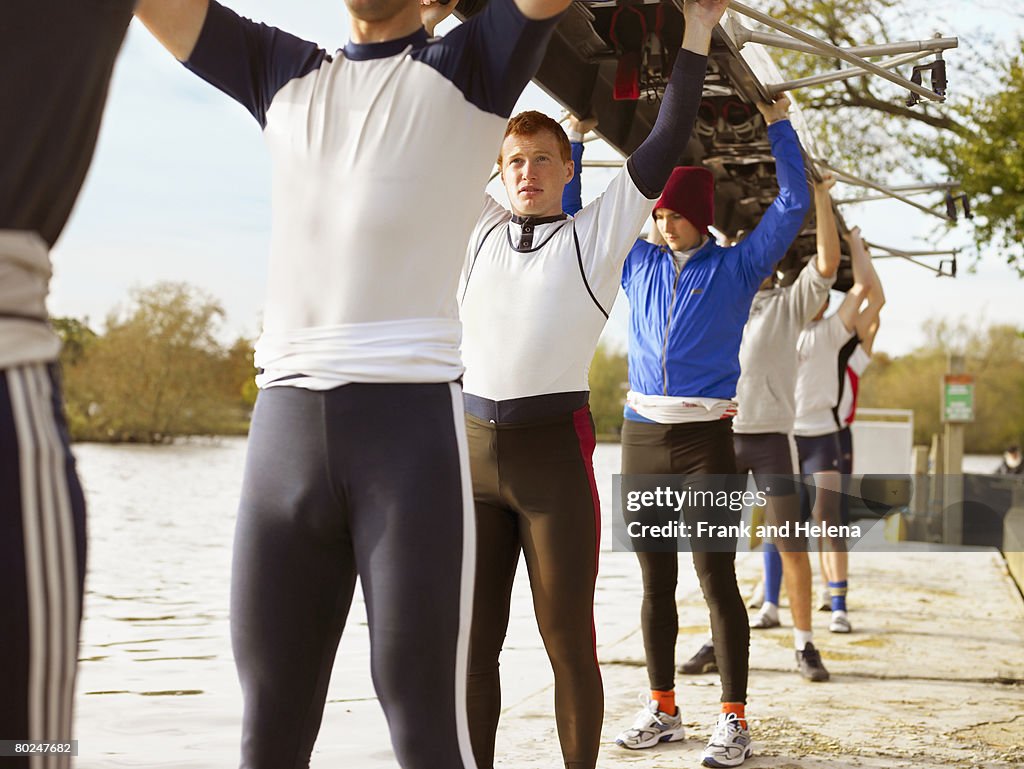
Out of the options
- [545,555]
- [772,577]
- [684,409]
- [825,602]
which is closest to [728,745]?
[684,409]

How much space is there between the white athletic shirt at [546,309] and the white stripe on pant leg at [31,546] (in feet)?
5.74

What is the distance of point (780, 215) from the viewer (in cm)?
371

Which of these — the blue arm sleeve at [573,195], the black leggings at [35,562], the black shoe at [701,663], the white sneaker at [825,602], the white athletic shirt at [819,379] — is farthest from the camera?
the white sneaker at [825,602]

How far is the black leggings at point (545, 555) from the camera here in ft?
8.97

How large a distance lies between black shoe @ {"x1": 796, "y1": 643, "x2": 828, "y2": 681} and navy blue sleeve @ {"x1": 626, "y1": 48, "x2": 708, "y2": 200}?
309cm

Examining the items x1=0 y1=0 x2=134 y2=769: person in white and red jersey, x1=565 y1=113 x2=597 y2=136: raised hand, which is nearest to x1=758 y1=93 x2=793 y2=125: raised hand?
x1=565 y1=113 x2=597 y2=136: raised hand

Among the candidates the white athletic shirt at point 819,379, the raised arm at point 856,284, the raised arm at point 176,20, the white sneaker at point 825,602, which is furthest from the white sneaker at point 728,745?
the white sneaker at point 825,602

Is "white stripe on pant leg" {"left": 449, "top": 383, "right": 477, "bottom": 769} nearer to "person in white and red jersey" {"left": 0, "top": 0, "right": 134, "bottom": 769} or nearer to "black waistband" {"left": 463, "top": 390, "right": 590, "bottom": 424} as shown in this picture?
"person in white and red jersey" {"left": 0, "top": 0, "right": 134, "bottom": 769}

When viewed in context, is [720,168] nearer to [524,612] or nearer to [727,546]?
[727,546]

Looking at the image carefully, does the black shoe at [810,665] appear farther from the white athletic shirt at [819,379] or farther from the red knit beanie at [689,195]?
the red knit beanie at [689,195]

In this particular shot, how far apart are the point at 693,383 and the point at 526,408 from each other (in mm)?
1273

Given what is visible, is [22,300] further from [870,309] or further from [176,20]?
[870,309]

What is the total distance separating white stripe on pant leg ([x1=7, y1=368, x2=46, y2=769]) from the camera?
1100mm

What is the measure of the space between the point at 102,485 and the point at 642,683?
19.9 meters
